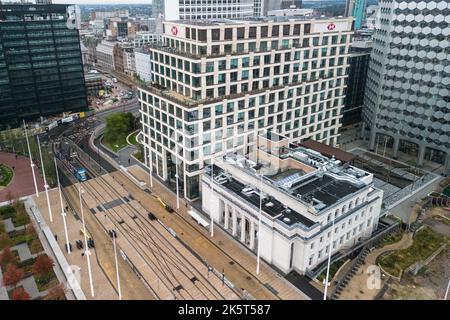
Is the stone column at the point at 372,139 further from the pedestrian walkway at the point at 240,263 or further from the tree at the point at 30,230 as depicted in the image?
the tree at the point at 30,230

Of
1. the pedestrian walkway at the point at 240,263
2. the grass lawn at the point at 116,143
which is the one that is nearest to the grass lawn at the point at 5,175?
the grass lawn at the point at 116,143

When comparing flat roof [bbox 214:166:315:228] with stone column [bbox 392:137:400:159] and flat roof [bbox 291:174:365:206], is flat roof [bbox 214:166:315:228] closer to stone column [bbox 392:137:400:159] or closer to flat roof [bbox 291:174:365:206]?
flat roof [bbox 291:174:365:206]

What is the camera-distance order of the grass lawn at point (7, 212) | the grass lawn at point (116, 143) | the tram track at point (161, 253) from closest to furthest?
the tram track at point (161, 253), the grass lawn at point (7, 212), the grass lawn at point (116, 143)

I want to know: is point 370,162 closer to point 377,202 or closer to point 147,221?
point 377,202

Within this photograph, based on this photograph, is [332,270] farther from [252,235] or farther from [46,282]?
[46,282]

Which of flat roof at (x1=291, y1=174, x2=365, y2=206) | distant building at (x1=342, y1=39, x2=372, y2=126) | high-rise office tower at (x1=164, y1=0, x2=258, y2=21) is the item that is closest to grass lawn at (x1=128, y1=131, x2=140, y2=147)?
high-rise office tower at (x1=164, y1=0, x2=258, y2=21)
